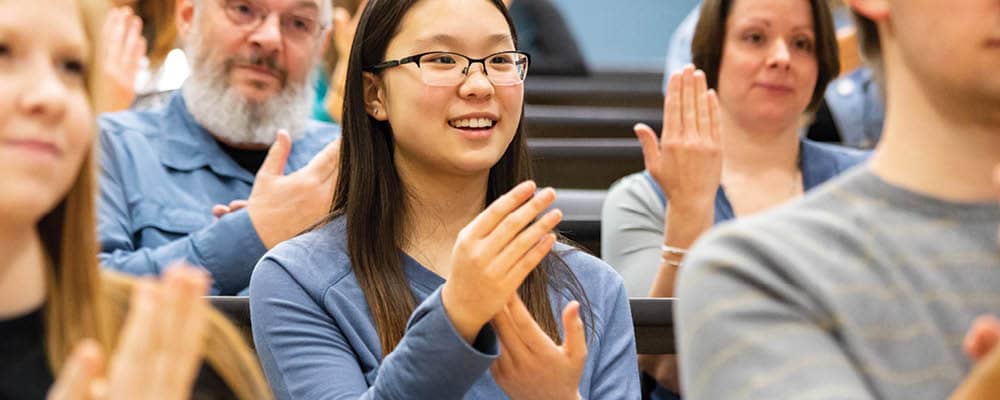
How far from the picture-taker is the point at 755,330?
2.88ft

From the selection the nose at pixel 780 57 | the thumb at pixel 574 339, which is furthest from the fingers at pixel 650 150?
the thumb at pixel 574 339

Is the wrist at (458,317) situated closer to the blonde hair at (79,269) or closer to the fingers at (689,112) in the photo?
the blonde hair at (79,269)

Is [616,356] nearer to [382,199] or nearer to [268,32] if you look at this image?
[382,199]

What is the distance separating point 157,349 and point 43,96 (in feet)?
0.59

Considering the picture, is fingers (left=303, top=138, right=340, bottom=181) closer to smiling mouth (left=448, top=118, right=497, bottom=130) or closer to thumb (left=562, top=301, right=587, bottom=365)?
smiling mouth (left=448, top=118, right=497, bottom=130)

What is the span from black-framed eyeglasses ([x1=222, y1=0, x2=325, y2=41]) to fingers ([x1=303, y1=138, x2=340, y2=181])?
33 cm

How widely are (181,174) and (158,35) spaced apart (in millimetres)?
653

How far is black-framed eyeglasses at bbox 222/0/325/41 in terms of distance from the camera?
7.88 ft

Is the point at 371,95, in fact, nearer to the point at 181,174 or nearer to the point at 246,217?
the point at 246,217

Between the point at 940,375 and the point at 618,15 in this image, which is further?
the point at 618,15

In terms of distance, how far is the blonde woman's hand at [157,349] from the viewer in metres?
0.83

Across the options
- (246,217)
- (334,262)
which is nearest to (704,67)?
(246,217)

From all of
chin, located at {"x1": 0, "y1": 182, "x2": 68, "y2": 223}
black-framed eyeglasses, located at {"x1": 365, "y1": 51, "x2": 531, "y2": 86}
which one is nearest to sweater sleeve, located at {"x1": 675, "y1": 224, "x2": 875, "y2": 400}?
chin, located at {"x1": 0, "y1": 182, "x2": 68, "y2": 223}

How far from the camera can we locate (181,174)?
2.31m
